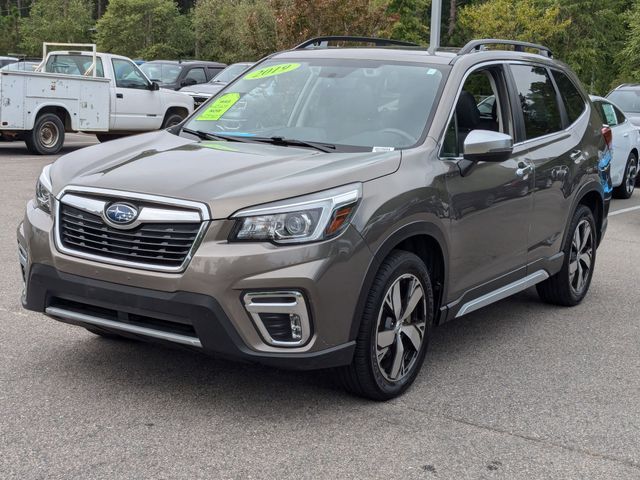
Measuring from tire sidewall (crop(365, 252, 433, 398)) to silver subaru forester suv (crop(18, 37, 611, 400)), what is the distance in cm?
1

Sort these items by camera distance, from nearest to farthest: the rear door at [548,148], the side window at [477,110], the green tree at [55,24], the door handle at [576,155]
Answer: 1. the side window at [477,110]
2. the rear door at [548,148]
3. the door handle at [576,155]
4. the green tree at [55,24]

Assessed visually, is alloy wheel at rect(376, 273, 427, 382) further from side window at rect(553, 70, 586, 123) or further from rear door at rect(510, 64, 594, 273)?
side window at rect(553, 70, 586, 123)

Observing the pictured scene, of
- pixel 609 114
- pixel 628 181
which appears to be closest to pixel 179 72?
pixel 609 114

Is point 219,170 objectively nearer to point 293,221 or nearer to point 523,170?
point 293,221

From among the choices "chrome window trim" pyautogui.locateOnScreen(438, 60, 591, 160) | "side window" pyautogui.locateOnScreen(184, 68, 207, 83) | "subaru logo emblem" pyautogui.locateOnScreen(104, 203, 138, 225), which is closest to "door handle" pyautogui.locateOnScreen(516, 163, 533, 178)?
"chrome window trim" pyautogui.locateOnScreen(438, 60, 591, 160)

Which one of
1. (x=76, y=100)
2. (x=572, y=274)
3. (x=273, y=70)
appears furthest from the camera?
(x=76, y=100)

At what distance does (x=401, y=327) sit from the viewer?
472 centimetres

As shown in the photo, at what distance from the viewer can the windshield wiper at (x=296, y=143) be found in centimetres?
494

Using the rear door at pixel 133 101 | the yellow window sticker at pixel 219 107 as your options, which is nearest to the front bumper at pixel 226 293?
the yellow window sticker at pixel 219 107

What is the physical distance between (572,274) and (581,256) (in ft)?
0.64

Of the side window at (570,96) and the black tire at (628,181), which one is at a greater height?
the side window at (570,96)

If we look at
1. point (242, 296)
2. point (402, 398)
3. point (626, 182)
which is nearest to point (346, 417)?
point (402, 398)

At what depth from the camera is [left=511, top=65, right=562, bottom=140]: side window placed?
614 cm

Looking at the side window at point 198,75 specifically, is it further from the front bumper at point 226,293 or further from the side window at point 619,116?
the front bumper at point 226,293
